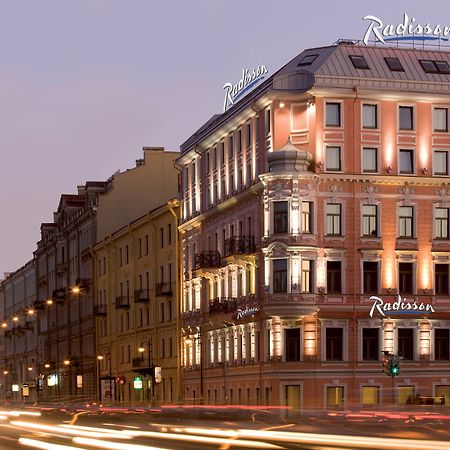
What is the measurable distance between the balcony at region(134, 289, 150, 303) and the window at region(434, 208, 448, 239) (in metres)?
32.7

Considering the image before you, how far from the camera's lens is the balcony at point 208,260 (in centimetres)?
8925

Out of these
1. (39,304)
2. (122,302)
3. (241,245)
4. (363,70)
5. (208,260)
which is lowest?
(39,304)

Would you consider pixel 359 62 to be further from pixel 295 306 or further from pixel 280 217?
pixel 295 306

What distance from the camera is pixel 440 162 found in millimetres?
79500

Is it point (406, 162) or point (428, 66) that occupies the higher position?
point (428, 66)

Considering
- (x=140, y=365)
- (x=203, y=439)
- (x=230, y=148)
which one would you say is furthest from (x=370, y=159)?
(x=203, y=439)

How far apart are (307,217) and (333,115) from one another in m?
5.87

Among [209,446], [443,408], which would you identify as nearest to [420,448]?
[209,446]

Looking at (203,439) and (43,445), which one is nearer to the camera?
(43,445)

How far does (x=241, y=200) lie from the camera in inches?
3307

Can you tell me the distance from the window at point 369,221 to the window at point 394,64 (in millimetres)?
7856

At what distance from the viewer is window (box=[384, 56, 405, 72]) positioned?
79.2 meters

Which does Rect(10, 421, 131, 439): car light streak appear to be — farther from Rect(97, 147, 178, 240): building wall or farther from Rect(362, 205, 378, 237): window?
Rect(97, 147, 178, 240): building wall

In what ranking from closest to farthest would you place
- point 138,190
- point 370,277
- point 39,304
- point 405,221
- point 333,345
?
point 333,345, point 370,277, point 405,221, point 138,190, point 39,304
